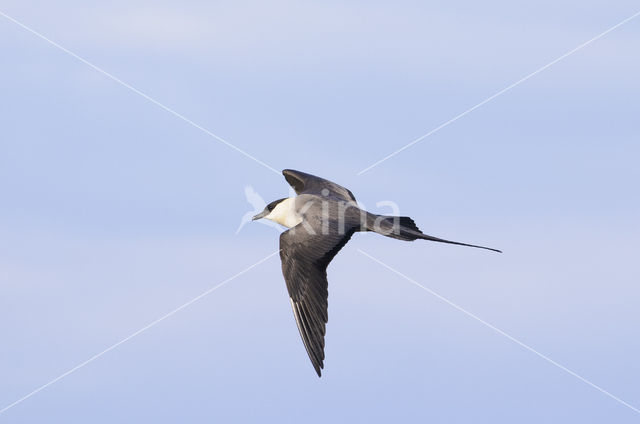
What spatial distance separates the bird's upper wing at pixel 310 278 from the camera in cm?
1309

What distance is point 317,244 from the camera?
13367 millimetres

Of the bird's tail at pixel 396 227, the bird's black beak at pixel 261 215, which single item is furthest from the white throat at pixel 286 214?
the bird's tail at pixel 396 227

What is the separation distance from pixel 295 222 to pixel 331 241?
1.48m

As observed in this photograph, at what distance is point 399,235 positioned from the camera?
1385 cm

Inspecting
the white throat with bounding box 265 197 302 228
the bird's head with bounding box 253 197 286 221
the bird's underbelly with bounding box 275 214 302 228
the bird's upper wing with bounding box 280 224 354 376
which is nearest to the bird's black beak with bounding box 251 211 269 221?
the bird's head with bounding box 253 197 286 221

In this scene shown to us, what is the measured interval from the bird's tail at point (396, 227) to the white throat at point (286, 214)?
113 centimetres

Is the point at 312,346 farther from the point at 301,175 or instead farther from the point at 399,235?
the point at 301,175

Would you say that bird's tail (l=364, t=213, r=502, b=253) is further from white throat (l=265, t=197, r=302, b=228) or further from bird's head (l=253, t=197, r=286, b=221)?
bird's head (l=253, t=197, r=286, b=221)

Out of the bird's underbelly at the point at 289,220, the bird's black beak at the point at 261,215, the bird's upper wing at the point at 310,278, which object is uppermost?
the bird's black beak at the point at 261,215

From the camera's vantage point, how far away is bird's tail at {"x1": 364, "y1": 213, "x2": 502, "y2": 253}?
13812 mm

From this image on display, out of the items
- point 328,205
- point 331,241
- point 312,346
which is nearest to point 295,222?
point 328,205

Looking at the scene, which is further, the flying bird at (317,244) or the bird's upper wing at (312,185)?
the bird's upper wing at (312,185)

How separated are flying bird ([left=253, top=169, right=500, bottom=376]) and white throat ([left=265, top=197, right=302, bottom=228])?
29 millimetres

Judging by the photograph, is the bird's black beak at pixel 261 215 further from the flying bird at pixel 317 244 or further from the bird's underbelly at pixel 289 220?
the flying bird at pixel 317 244
